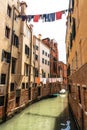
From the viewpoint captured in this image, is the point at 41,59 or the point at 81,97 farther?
the point at 41,59

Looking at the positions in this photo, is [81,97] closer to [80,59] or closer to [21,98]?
→ [80,59]

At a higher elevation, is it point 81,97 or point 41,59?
point 41,59

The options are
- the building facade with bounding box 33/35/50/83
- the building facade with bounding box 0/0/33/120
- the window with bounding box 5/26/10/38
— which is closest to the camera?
the building facade with bounding box 0/0/33/120

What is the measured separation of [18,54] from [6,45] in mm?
4664

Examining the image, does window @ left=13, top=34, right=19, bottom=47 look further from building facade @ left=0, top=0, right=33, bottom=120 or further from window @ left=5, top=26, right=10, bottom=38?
window @ left=5, top=26, right=10, bottom=38

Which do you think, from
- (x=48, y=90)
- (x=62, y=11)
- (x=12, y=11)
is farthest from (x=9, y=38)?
(x=48, y=90)

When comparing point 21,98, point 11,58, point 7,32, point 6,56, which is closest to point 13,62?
point 11,58

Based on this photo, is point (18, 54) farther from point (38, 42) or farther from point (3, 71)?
point (38, 42)

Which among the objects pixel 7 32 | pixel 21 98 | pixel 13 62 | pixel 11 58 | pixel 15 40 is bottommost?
pixel 21 98

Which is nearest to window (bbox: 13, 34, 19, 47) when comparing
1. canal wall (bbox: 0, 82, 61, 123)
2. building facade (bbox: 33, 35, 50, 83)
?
canal wall (bbox: 0, 82, 61, 123)

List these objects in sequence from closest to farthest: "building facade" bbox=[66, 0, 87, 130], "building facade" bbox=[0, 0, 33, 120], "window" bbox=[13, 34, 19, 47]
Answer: "building facade" bbox=[66, 0, 87, 130], "building facade" bbox=[0, 0, 33, 120], "window" bbox=[13, 34, 19, 47]

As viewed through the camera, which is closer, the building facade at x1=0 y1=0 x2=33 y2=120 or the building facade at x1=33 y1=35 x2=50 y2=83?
the building facade at x1=0 y1=0 x2=33 y2=120

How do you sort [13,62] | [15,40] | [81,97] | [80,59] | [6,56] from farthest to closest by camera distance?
[15,40]
[13,62]
[6,56]
[80,59]
[81,97]

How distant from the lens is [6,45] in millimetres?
18875
